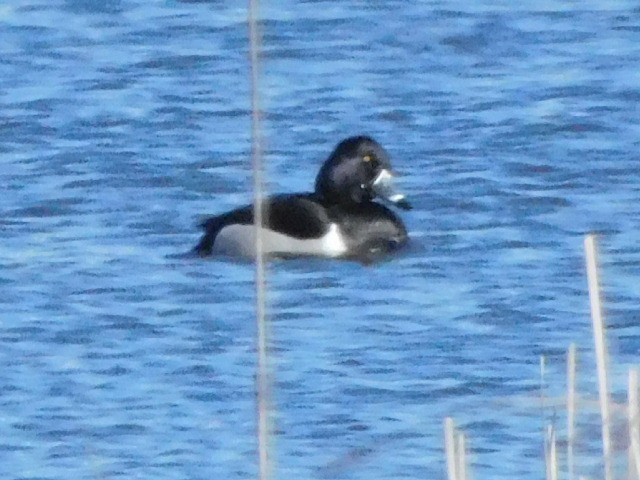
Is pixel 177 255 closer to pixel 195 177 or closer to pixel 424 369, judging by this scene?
pixel 195 177

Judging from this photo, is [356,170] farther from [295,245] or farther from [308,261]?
[308,261]

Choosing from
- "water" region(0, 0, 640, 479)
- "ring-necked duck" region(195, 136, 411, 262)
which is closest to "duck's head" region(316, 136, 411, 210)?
"ring-necked duck" region(195, 136, 411, 262)

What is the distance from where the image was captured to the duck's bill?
516 inches

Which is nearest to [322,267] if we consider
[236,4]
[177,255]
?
[177,255]

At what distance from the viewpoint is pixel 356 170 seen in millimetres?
13328

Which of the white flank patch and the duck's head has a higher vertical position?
the duck's head

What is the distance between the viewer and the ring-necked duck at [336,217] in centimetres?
1235

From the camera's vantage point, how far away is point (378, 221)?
521 inches

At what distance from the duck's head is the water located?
0.18 metres

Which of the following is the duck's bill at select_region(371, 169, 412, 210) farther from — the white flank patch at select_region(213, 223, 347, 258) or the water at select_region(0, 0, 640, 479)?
the white flank patch at select_region(213, 223, 347, 258)

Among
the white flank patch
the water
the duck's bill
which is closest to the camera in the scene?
the water

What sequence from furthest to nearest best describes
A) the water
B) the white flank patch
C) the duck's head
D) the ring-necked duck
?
the duck's head → the ring-necked duck → the white flank patch → the water

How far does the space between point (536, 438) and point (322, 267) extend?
387 cm

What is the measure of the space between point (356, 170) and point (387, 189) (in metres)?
0.18
